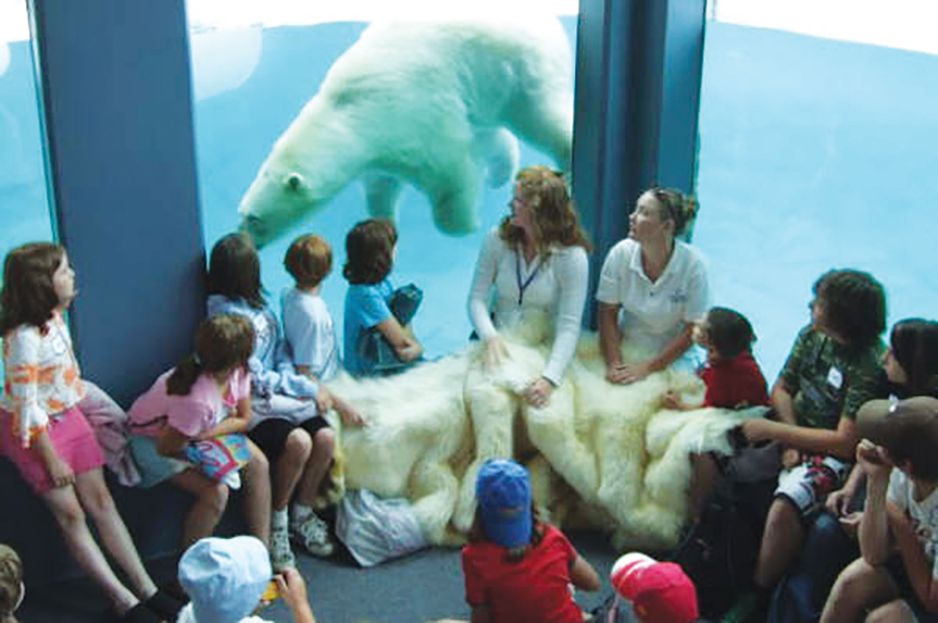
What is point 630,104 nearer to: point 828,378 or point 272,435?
point 828,378

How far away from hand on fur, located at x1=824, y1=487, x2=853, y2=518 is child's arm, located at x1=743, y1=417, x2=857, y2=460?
12cm

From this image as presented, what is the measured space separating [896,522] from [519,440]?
4.49 ft

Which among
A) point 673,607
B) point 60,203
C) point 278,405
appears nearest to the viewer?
point 673,607

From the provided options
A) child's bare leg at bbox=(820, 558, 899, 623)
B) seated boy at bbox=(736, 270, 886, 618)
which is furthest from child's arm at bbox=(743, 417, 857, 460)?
child's bare leg at bbox=(820, 558, 899, 623)

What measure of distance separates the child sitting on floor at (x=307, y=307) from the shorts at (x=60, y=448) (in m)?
0.64

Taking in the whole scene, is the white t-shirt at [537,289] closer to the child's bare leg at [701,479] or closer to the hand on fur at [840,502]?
the child's bare leg at [701,479]

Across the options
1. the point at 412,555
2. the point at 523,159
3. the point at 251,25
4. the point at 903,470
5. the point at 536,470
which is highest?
the point at 251,25

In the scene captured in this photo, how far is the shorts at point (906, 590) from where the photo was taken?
7.61 ft

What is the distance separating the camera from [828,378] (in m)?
2.82

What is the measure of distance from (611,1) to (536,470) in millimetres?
1605

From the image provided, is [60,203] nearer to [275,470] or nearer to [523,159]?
[275,470]

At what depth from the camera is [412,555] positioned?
3273 mm

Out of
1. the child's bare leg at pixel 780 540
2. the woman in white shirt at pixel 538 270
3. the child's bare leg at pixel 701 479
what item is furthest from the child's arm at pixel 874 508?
the woman in white shirt at pixel 538 270

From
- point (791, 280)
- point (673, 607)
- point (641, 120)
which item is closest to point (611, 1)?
point (641, 120)
